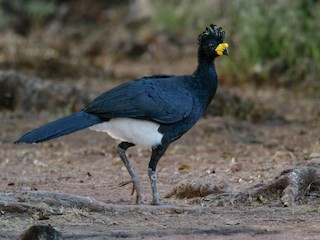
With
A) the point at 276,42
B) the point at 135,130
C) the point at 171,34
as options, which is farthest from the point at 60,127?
the point at 171,34

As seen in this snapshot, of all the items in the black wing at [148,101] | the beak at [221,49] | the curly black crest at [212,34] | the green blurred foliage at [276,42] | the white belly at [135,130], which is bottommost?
the white belly at [135,130]

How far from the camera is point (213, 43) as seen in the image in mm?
6383

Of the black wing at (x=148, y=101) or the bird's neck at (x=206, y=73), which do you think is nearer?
the black wing at (x=148, y=101)

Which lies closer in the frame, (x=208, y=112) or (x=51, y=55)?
(x=208, y=112)

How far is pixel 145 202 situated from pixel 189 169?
1.73m

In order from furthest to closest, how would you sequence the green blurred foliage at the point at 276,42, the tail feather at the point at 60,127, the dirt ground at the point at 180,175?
the green blurred foliage at the point at 276,42 < the tail feather at the point at 60,127 < the dirt ground at the point at 180,175

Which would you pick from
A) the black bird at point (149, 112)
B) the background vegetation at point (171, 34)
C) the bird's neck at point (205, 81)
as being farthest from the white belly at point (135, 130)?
the background vegetation at point (171, 34)

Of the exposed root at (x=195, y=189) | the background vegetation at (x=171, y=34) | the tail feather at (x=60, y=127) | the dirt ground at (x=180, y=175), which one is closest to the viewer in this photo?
the dirt ground at (x=180, y=175)

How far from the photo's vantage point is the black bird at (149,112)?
5949 mm

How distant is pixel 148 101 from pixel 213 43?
2.45 ft

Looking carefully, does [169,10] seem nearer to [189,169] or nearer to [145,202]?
[189,169]

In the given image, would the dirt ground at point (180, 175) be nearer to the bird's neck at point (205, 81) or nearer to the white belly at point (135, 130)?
the white belly at point (135, 130)

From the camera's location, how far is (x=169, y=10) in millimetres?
21094

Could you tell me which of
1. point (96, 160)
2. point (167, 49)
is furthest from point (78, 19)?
point (96, 160)
